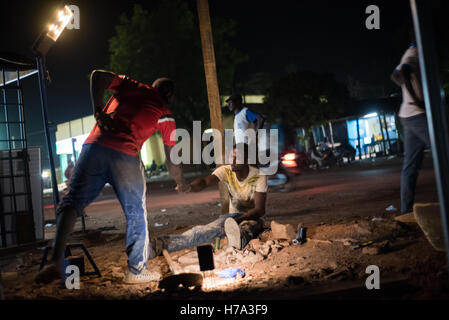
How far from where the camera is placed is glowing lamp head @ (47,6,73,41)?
215 inches

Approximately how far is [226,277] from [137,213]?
45.7 inches

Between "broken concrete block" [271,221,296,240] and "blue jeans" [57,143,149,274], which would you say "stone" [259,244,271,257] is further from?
"blue jeans" [57,143,149,274]

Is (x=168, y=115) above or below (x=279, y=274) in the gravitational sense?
above

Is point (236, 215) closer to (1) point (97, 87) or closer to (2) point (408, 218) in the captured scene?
(2) point (408, 218)

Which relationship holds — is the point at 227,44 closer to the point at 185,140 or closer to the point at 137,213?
the point at 185,140

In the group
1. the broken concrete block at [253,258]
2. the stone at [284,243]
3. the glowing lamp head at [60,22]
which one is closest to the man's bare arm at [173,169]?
the broken concrete block at [253,258]

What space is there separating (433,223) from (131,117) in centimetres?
286

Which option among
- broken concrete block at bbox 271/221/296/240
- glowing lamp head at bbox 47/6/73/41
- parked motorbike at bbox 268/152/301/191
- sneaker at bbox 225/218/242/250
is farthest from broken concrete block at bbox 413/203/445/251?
glowing lamp head at bbox 47/6/73/41

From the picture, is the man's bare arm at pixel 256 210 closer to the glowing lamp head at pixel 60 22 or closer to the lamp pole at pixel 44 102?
the lamp pole at pixel 44 102

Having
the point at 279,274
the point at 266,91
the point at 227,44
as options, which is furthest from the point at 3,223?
the point at 266,91

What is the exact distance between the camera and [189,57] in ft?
86.3

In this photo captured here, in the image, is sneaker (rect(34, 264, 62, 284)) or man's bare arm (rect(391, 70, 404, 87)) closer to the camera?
sneaker (rect(34, 264, 62, 284))

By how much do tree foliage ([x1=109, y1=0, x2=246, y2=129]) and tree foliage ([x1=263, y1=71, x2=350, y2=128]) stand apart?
468 cm

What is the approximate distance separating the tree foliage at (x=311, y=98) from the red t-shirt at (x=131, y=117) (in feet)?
80.3
